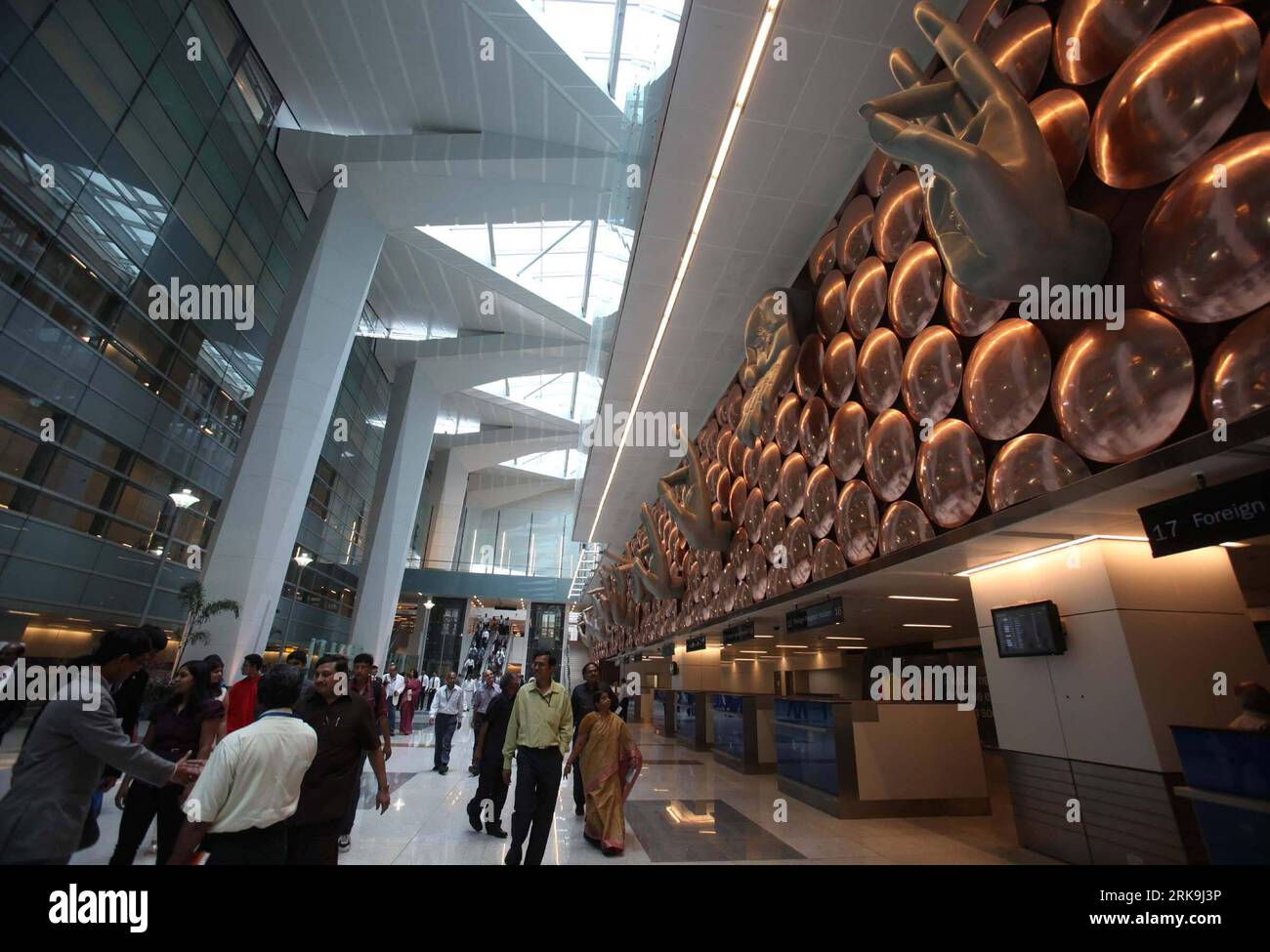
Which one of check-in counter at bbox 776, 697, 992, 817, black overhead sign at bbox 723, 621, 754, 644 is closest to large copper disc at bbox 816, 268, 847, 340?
check-in counter at bbox 776, 697, 992, 817

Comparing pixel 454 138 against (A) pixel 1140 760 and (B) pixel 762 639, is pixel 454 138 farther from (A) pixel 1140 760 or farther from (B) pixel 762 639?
(A) pixel 1140 760

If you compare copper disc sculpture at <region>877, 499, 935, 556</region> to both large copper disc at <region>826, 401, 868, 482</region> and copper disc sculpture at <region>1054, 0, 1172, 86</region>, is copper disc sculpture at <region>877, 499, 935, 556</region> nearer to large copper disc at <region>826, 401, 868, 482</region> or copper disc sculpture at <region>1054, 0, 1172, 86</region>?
large copper disc at <region>826, 401, 868, 482</region>

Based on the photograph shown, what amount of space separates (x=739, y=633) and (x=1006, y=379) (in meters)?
7.46

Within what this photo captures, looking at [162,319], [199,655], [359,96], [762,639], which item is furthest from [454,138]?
[762,639]

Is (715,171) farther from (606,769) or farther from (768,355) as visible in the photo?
(606,769)

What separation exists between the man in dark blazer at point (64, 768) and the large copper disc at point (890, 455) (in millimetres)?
5636

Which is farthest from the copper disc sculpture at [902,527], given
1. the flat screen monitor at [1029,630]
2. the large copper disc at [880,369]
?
the large copper disc at [880,369]

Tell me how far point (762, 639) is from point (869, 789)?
18.4 ft

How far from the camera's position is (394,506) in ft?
92.7

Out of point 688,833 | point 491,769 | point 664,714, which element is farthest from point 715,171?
point 664,714

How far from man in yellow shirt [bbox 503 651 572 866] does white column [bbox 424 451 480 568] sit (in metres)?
39.6

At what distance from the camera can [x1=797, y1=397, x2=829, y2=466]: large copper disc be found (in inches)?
282

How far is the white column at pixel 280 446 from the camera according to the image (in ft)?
47.6

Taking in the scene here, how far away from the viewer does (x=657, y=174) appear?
652 cm
